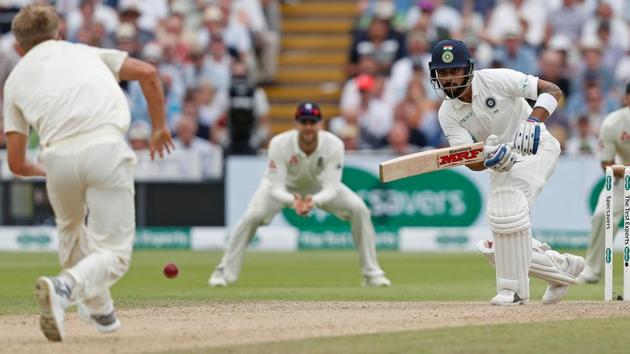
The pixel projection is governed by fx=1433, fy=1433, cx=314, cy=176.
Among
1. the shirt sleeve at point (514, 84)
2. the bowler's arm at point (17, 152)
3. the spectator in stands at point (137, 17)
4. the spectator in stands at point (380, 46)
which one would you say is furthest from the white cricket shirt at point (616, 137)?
the spectator in stands at point (137, 17)

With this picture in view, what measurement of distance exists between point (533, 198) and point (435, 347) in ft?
7.49

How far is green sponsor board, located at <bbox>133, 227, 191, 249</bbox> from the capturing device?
1644cm

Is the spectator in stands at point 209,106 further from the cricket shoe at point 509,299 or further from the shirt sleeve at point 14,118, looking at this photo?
the shirt sleeve at point 14,118

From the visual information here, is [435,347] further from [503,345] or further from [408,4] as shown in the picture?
[408,4]

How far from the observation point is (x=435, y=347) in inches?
245

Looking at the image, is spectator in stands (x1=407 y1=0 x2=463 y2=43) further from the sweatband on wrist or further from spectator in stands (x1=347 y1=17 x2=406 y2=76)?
the sweatband on wrist

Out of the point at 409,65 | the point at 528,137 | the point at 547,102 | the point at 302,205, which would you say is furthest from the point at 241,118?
the point at 528,137

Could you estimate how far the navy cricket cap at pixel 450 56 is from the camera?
8125 millimetres

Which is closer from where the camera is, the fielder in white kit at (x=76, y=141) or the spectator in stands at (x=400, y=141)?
the fielder in white kit at (x=76, y=141)

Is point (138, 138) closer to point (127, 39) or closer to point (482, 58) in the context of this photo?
point (127, 39)

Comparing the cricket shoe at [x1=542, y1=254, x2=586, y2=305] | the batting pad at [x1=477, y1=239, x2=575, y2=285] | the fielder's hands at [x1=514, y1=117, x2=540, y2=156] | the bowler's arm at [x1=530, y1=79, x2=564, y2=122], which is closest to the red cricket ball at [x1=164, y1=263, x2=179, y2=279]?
the batting pad at [x1=477, y1=239, x2=575, y2=285]

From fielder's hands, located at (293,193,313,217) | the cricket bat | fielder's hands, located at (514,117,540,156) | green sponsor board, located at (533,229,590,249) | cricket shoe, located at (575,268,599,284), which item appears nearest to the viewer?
fielder's hands, located at (514,117,540,156)

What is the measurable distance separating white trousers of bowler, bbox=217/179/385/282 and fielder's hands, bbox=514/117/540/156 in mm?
3468

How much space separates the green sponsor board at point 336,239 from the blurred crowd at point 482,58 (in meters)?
1.02
